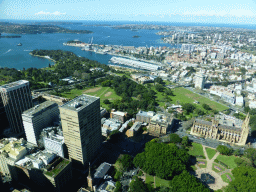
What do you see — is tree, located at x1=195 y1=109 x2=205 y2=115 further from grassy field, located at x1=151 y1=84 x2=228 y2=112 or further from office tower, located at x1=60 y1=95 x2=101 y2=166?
office tower, located at x1=60 y1=95 x2=101 y2=166

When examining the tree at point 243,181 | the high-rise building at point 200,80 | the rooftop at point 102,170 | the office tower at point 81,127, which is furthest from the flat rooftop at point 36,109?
the high-rise building at point 200,80

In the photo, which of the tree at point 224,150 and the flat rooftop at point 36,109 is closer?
the flat rooftop at point 36,109

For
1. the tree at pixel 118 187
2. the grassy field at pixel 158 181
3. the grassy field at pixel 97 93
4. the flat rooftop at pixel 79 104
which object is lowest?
the grassy field at pixel 158 181

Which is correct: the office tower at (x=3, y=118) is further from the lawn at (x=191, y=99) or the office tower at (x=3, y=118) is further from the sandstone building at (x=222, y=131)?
the lawn at (x=191, y=99)

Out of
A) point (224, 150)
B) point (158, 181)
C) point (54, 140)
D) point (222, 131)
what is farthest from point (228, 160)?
point (54, 140)

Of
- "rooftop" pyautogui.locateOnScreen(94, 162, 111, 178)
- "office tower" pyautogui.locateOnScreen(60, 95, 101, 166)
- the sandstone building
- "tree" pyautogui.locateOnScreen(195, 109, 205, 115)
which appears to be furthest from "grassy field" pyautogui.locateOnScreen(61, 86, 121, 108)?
"rooftop" pyautogui.locateOnScreen(94, 162, 111, 178)

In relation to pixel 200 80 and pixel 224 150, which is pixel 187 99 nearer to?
pixel 200 80
